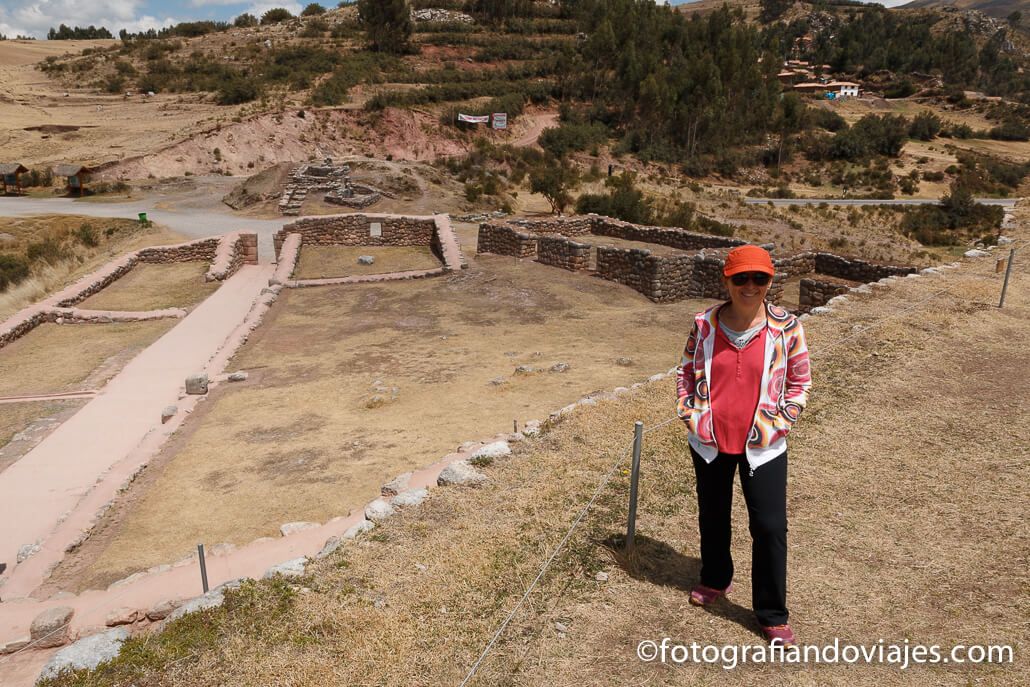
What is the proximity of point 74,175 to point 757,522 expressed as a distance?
126 ft

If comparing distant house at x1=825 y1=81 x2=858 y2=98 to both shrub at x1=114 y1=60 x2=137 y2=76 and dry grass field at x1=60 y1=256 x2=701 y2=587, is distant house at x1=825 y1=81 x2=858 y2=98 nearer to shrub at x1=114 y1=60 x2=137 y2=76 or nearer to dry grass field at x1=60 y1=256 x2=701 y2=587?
shrub at x1=114 y1=60 x2=137 y2=76

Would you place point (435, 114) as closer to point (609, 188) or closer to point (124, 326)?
point (609, 188)

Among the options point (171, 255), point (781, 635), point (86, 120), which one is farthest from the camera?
point (86, 120)

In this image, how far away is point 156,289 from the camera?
722 inches

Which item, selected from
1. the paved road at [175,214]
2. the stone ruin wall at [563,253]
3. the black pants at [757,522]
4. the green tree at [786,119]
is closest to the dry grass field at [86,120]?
the paved road at [175,214]

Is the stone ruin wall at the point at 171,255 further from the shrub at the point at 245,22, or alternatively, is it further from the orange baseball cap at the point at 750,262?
the shrub at the point at 245,22

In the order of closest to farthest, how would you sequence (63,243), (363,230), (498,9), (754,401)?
1. (754,401)
2. (363,230)
3. (63,243)
4. (498,9)

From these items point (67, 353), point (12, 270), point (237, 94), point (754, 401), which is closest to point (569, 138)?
point (237, 94)

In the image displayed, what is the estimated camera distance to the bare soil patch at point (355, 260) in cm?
2014

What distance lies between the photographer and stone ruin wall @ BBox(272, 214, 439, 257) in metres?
23.0

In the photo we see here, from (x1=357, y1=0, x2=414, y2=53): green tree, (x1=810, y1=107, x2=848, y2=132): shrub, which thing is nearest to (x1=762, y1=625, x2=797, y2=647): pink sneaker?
(x1=810, y1=107, x2=848, y2=132): shrub

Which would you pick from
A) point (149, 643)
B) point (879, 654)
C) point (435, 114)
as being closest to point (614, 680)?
point (879, 654)

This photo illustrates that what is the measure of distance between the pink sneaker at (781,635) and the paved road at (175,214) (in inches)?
827

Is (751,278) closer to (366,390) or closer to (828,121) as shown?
(366,390)
